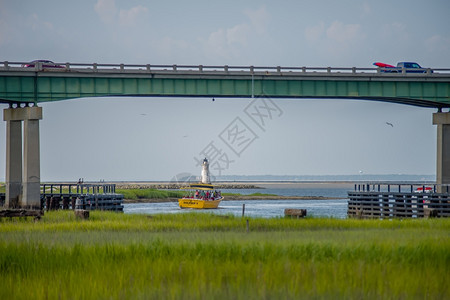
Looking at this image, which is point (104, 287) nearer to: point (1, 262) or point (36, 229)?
point (1, 262)

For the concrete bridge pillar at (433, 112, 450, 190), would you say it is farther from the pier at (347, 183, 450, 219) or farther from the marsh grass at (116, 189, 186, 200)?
the marsh grass at (116, 189, 186, 200)

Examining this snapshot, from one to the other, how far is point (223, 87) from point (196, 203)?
97.3 ft

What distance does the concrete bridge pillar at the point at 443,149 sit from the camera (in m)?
57.9

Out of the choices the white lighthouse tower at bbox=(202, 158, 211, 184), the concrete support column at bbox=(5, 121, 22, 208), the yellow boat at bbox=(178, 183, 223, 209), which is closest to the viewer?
the concrete support column at bbox=(5, 121, 22, 208)

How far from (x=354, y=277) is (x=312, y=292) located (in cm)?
188

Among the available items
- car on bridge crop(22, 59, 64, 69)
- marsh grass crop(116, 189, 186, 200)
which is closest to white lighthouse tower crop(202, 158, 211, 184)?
marsh grass crop(116, 189, 186, 200)

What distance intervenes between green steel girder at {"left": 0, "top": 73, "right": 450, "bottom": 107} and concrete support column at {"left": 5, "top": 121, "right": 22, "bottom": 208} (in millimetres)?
2675

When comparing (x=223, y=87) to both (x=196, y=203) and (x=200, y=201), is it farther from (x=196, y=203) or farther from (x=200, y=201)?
(x=200, y=201)

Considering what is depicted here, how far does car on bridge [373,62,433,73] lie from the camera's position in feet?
195

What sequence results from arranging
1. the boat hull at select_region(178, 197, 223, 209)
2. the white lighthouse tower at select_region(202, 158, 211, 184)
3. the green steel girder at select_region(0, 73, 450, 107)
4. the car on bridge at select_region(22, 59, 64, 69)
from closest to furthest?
the green steel girder at select_region(0, 73, 450, 107)
the car on bridge at select_region(22, 59, 64, 69)
the boat hull at select_region(178, 197, 223, 209)
the white lighthouse tower at select_region(202, 158, 211, 184)

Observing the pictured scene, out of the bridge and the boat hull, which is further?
the boat hull

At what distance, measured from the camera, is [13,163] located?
56.9 m

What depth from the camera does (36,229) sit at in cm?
3152

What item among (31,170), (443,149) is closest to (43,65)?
(31,170)
